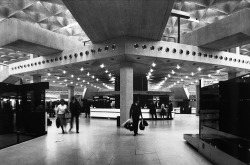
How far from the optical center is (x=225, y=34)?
46.8 ft

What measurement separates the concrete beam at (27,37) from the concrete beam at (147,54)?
1.46m

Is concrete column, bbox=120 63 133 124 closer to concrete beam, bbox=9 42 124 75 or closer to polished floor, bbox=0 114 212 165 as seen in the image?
concrete beam, bbox=9 42 124 75

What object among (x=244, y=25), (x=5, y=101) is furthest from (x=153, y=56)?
(x=5, y=101)

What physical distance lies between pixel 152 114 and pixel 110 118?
4631mm

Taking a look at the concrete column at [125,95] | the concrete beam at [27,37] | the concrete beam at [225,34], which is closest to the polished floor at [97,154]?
the concrete column at [125,95]

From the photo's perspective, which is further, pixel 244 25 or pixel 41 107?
pixel 244 25

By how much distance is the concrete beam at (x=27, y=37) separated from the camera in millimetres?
14062

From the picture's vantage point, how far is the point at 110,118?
942 inches

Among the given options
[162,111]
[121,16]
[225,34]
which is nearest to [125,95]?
[121,16]

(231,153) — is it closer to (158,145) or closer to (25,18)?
(158,145)

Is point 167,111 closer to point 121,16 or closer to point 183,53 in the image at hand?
point 183,53

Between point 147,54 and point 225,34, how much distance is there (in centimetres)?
515

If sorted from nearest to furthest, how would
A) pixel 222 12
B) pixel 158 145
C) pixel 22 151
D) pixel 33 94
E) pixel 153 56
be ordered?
pixel 22 151
pixel 158 145
pixel 33 94
pixel 153 56
pixel 222 12

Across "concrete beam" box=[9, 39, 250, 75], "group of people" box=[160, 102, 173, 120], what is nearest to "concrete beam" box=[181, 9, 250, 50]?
"concrete beam" box=[9, 39, 250, 75]
